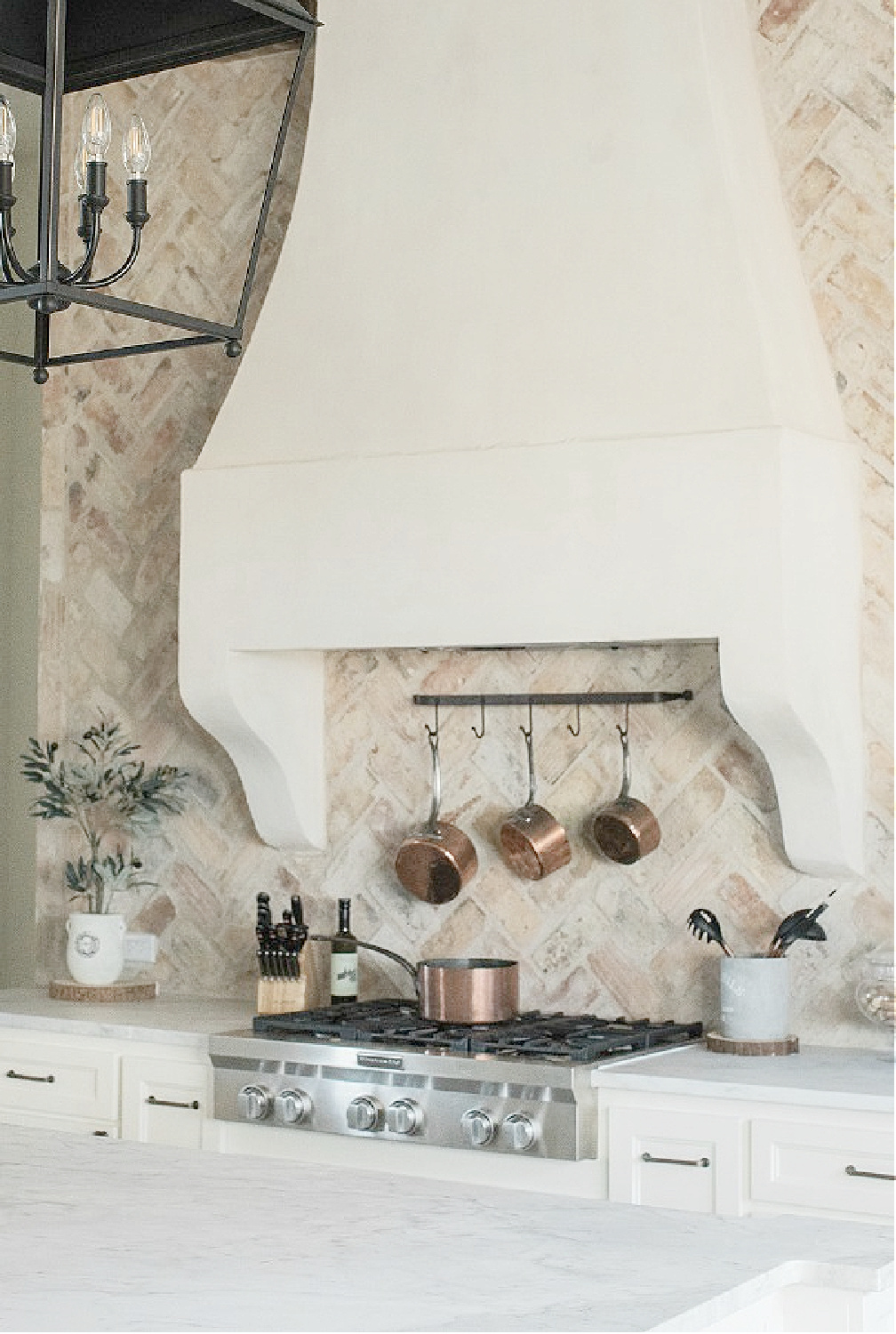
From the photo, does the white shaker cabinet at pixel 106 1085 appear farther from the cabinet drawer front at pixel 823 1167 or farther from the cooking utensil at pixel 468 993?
the cabinet drawer front at pixel 823 1167

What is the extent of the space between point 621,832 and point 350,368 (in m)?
1.25

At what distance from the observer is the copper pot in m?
4.31

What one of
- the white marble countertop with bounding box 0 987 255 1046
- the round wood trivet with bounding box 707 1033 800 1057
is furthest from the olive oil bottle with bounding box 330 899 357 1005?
the round wood trivet with bounding box 707 1033 800 1057

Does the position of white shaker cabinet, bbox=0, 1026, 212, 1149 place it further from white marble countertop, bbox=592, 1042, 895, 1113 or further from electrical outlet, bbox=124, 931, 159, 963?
white marble countertop, bbox=592, 1042, 895, 1113

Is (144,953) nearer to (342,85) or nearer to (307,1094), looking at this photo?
(307,1094)

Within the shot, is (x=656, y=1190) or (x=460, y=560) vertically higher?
(x=460, y=560)

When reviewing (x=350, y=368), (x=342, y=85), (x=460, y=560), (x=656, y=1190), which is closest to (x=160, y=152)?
(x=342, y=85)

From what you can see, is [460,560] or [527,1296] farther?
[460,560]

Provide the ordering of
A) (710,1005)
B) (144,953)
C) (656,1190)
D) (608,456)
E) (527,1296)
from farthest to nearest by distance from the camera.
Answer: (144,953)
(710,1005)
(608,456)
(656,1190)
(527,1296)

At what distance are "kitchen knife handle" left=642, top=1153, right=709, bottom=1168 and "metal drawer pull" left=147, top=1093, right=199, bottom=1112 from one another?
44.9 inches

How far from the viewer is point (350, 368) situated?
14.3 feet

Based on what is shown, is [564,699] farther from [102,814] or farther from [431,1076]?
[102,814]

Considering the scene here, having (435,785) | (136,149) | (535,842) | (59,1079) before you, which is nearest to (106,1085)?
(59,1079)

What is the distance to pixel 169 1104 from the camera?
14.3ft
